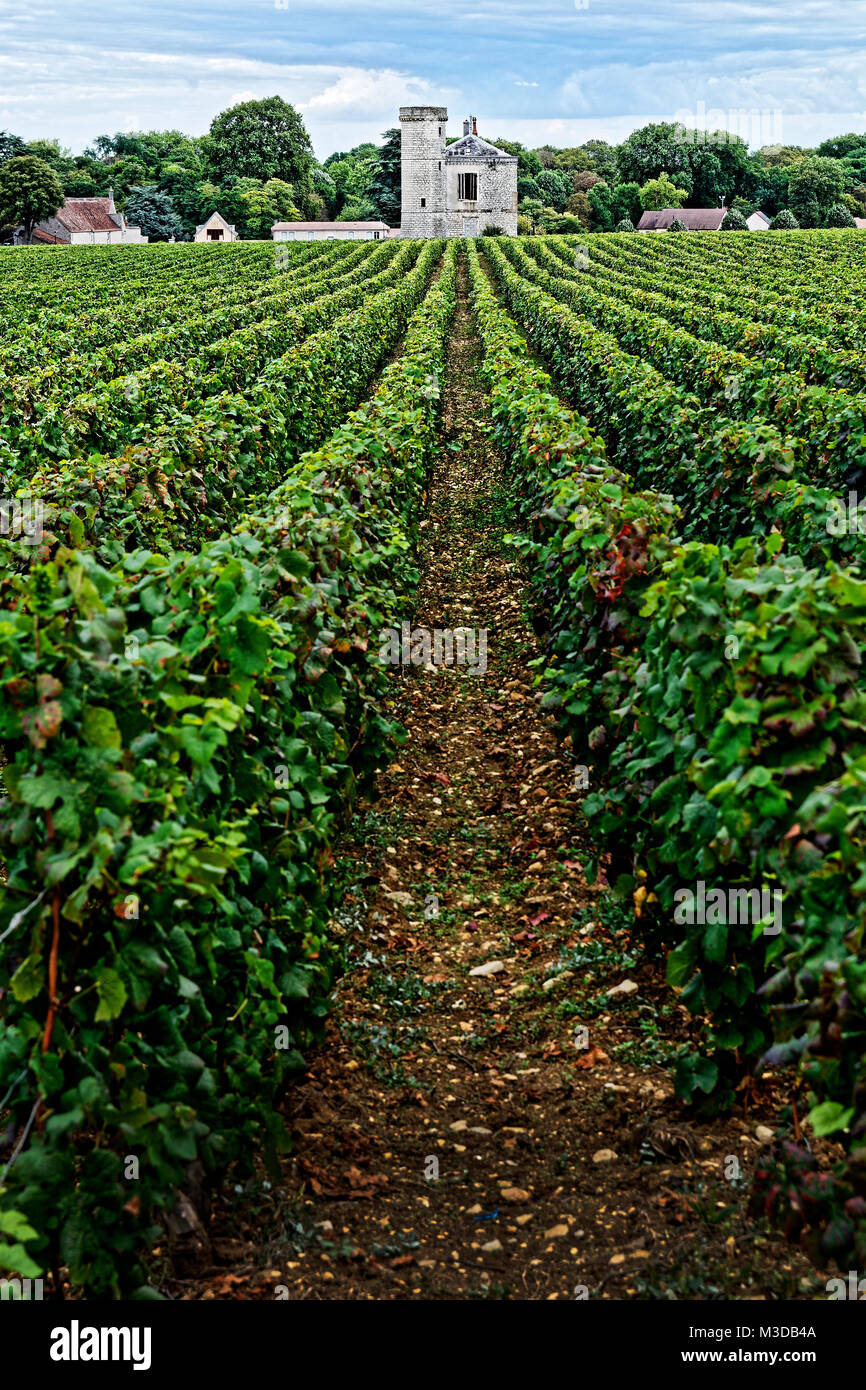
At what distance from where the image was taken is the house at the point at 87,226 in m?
93.8

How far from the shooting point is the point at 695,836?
4.37 metres

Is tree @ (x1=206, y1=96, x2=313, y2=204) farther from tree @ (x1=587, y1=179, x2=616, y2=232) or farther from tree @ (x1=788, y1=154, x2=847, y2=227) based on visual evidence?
tree @ (x1=788, y1=154, x2=847, y2=227)

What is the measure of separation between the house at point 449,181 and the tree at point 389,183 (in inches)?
246

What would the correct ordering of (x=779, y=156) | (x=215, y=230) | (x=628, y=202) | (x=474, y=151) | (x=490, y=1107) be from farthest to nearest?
(x=779, y=156), (x=628, y=202), (x=474, y=151), (x=215, y=230), (x=490, y=1107)

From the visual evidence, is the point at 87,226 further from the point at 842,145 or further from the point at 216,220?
the point at 842,145

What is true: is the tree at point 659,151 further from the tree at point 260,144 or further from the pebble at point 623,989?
the pebble at point 623,989

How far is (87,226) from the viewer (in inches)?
3856

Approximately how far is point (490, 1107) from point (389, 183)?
111 meters

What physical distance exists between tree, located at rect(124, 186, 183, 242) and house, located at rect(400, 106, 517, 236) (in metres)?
19.1

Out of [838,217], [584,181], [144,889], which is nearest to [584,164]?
[584,181]

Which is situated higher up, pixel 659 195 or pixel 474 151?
pixel 474 151

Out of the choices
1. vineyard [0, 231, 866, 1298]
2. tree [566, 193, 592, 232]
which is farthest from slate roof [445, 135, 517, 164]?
vineyard [0, 231, 866, 1298]

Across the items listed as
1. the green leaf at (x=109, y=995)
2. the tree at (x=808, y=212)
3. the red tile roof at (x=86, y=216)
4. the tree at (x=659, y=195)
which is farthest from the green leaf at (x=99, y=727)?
the tree at (x=808, y=212)
